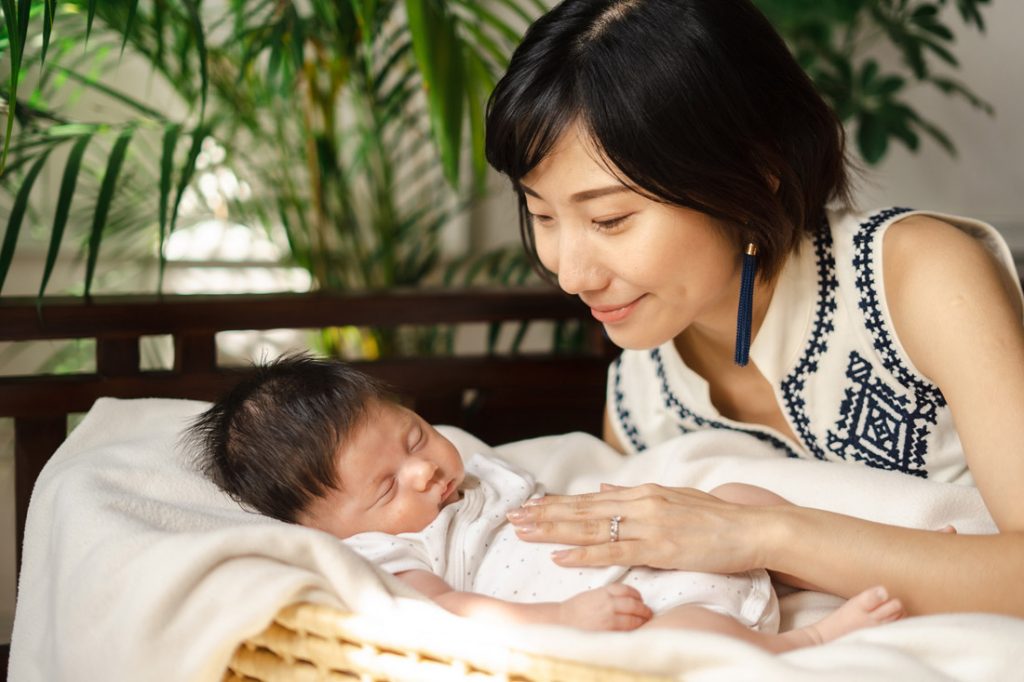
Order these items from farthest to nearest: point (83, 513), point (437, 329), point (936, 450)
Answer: point (437, 329), point (936, 450), point (83, 513)

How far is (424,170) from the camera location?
2.18 metres

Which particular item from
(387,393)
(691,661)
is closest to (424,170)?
(387,393)

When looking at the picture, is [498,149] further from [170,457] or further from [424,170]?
[424,170]

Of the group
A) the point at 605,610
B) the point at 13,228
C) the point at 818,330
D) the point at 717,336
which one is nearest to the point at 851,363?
the point at 818,330

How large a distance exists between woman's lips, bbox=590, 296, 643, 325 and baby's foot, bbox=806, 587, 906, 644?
0.37 metres

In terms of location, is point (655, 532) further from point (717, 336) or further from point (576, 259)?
point (717, 336)

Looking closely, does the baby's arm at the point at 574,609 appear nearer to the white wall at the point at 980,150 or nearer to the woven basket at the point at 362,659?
the woven basket at the point at 362,659

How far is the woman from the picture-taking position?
3.03ft

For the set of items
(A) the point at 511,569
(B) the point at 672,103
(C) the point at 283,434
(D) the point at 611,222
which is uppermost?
(B) the point at 672,103

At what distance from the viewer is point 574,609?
859 millimetres

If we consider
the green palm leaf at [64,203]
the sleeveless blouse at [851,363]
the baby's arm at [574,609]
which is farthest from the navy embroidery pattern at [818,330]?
the green palm leaf at [64,203]

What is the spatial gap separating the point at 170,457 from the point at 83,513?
0.19 metres

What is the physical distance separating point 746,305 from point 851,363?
0.50ft

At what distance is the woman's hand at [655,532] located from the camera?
0.92 meters
